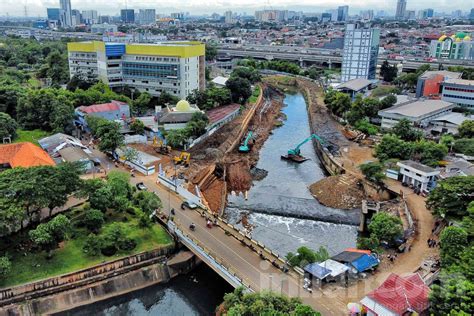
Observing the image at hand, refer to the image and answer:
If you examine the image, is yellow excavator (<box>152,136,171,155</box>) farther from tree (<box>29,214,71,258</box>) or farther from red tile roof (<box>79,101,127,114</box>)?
tree (<box>29,214,71,258</box>)

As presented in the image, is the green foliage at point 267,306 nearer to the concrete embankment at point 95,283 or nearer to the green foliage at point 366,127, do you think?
the concrete embankment at point 95,283

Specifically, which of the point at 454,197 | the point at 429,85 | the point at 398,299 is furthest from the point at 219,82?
the point at 398,299

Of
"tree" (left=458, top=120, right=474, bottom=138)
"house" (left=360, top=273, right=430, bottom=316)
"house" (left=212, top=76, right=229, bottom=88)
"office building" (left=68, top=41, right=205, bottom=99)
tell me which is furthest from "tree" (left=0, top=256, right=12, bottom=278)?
"house" (left=212, top=76, right=229, bottom=88)

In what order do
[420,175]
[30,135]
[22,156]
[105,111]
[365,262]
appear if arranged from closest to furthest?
[365,262] → [420,175] → [22,156] → [30,135] → [105,111]

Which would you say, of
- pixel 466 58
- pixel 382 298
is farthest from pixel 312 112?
pixel 466 58

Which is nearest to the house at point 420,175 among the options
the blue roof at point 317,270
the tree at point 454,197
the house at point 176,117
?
the tree at point 454,197

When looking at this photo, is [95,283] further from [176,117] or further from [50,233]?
[176,117]
